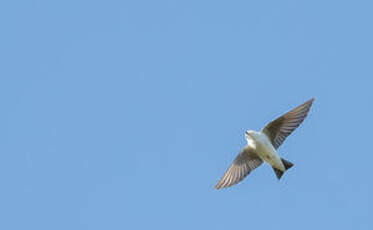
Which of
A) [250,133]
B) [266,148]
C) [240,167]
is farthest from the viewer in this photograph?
[240,167]

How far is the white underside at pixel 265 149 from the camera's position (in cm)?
1975

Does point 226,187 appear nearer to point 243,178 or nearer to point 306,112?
point 243,178

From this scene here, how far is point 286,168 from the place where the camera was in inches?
781

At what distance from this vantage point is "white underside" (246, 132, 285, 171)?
19750 mm

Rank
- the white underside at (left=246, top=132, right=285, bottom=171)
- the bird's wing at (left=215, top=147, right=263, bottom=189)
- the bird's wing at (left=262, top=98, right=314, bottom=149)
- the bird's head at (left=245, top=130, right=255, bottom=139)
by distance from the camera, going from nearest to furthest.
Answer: the white underside at (left=246, top=132, right=285, bottom=171) < the bird's head at (left=245, top=130, right=255, bottom=139) < the bird's wing at (left=262, top=98, right=314, bottom=149) < the bird's wing at (left=215, top=147, right=263, bottom=189)

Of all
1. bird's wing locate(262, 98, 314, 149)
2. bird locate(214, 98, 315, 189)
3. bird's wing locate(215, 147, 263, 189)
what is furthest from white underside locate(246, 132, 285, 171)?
bird's wing locate(215, 147, 263, 189)

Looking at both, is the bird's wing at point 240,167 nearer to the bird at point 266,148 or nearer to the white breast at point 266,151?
the bird at point 266,148

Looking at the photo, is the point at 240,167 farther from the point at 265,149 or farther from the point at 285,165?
the point at 285,165

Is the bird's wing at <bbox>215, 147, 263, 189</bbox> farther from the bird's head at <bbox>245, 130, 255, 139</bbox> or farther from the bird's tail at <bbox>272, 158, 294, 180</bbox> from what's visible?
the bird's tail at <bbox>272, 158, 294, 180</bbox>

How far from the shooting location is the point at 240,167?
2067 centimetres

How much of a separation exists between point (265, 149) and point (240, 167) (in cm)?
94

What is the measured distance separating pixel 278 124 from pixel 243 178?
3.38 feet

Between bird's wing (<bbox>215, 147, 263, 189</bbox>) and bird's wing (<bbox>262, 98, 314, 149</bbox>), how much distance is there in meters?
0.48

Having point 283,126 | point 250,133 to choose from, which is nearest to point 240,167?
point 250,133
